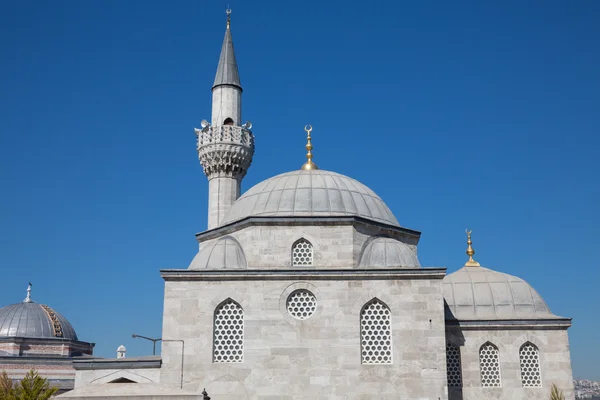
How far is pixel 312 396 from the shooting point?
49.7 feet

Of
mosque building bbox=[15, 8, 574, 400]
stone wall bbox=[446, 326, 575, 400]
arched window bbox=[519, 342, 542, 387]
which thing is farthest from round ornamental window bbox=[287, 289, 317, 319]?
arched window bbox=[519, 342, 542, 387]

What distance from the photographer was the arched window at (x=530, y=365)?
1736cm

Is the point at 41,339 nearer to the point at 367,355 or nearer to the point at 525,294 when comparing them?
the point at 367,355

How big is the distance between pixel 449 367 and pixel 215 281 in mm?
6417

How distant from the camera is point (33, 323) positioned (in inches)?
1050

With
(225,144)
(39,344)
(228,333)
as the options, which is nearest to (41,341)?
(39,344)

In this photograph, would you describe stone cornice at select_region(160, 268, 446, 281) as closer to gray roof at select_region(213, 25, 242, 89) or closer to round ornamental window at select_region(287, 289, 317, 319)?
round ornamental window at select_region(287, 289, 317, 319)

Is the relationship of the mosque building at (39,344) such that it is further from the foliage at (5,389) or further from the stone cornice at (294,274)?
the stone cornice at (294,274)

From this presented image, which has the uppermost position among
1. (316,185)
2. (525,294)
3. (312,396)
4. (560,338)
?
(316,185)

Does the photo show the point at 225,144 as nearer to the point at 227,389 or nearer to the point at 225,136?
the point at 225,136

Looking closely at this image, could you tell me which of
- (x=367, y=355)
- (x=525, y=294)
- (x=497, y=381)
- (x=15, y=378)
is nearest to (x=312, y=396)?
(x=367, y=355)

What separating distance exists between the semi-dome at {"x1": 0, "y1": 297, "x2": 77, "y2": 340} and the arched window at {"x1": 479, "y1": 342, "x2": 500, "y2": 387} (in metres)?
16.8

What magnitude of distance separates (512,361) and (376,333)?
4.21 m

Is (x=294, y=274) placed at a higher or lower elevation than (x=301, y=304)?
higher
